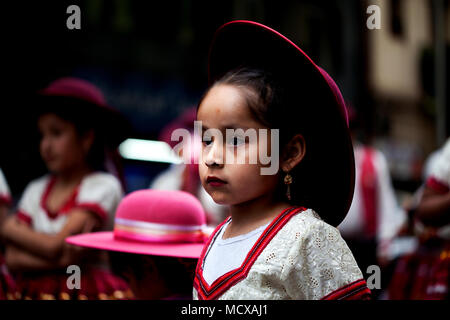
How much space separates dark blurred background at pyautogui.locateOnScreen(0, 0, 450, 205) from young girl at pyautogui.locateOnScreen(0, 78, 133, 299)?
2.16 feet

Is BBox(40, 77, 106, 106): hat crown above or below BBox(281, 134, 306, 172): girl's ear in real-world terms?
Result: above

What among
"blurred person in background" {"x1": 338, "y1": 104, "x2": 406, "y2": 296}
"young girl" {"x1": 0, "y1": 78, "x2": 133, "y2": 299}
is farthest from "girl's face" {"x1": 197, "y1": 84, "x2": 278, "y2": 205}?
"blurred person in background" {"x1": 338, "y1": 104, "x2": 406, "y2": 296}

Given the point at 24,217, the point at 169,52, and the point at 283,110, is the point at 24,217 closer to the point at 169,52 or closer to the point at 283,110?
the point at 283,110

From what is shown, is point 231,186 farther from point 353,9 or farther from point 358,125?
point 353,9

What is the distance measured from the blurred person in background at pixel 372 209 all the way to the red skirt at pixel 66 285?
172 cm

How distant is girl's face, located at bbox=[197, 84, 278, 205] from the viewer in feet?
3.48

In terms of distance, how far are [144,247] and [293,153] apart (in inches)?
20.9

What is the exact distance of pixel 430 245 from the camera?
7.92ft

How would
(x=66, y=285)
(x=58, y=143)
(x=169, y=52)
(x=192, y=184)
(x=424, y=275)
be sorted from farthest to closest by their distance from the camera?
1. (x=169, y=52)
2. (x=192, y=184)
3. (x=424, y=275)
4. (x=58, y=143)
5. (x=66, y=285)

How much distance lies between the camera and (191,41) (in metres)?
5.91

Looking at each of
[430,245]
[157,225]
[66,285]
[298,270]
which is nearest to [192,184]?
[66,285]

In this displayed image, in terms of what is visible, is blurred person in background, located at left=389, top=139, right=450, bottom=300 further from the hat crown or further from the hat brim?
the hat crown
